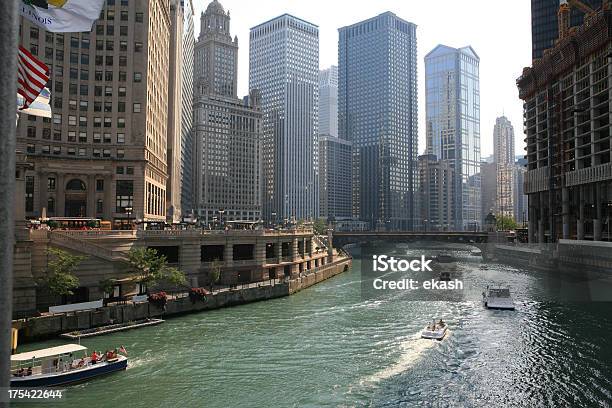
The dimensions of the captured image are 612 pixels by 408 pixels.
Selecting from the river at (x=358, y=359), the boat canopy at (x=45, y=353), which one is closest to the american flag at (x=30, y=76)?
the river at (x=358, y=359)

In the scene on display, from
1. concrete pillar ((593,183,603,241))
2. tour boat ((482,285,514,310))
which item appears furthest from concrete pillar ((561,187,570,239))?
tour boat ((482,285,514,310))

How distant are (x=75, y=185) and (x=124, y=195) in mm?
8723

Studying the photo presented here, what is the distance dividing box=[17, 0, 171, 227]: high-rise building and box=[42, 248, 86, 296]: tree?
32.2 metres

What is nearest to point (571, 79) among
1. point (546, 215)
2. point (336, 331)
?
point (546, 215)

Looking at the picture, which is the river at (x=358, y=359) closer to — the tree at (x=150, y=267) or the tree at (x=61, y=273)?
the tree at (x=150, y=267)

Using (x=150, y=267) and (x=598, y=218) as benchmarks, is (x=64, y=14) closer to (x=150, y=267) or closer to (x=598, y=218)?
(x=150, y=267)

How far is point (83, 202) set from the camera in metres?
91.2

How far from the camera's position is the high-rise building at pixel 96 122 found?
88.4m

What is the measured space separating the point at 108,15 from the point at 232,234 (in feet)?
163

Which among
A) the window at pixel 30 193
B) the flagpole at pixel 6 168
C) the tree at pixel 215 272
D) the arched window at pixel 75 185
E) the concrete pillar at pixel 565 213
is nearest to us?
the flagpole at pixel 6 168

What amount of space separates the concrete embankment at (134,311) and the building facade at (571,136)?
83149mm

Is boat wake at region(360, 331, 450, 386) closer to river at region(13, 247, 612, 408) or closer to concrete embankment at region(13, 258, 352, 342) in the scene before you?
river at region(13, 247, 612, 408)

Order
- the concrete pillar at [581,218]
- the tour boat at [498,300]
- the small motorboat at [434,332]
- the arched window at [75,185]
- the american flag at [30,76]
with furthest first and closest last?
the concrete pillar at [581,218] → the arched window at [75,185] → the tour boat at [498,300] → the small motorboat at [434,332] → the american flag at [30,76]

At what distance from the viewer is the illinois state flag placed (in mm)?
17641
